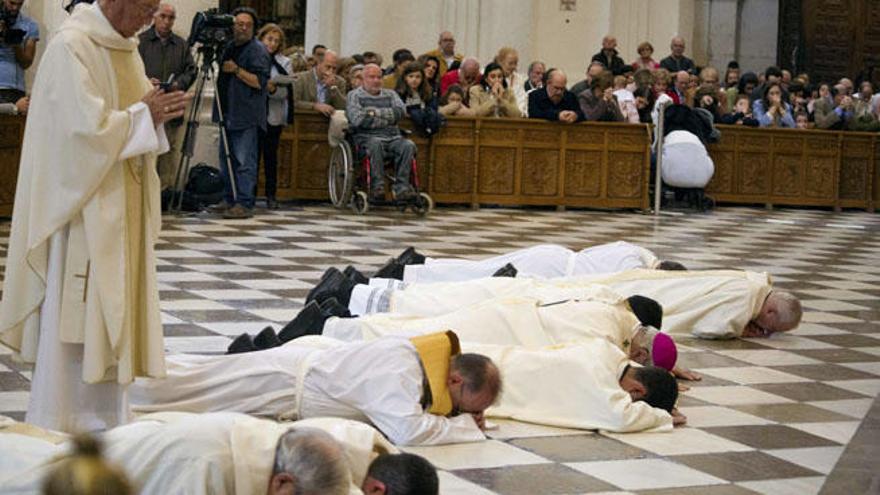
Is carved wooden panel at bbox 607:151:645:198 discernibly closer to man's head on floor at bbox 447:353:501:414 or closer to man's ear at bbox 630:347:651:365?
man's ear at bbox 630:347:651:365

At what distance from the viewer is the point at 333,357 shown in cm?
617

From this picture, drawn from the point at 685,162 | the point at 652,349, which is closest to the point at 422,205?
the point at 685,162

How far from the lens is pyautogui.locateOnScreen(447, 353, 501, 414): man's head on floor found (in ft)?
19.7

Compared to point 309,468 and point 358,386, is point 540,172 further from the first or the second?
point 309,468

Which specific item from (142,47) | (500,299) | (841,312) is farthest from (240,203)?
(500,299)

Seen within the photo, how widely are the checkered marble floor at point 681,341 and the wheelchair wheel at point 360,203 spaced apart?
28cm

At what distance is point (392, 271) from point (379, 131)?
22.0 ft

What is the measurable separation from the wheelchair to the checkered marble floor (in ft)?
0.65

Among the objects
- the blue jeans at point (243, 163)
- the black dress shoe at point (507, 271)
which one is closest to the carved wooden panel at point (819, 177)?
the blue jeans at point (243, 163)

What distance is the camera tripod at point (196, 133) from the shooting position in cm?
1430

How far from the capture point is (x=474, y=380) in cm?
603

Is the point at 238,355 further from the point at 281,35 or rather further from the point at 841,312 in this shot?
the point at 281,35

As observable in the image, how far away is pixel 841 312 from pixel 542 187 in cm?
732

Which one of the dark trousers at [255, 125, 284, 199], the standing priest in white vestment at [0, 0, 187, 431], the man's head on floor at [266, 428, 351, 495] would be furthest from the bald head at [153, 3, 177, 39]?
the man's head on floor at [266, 428, 351, 495]
